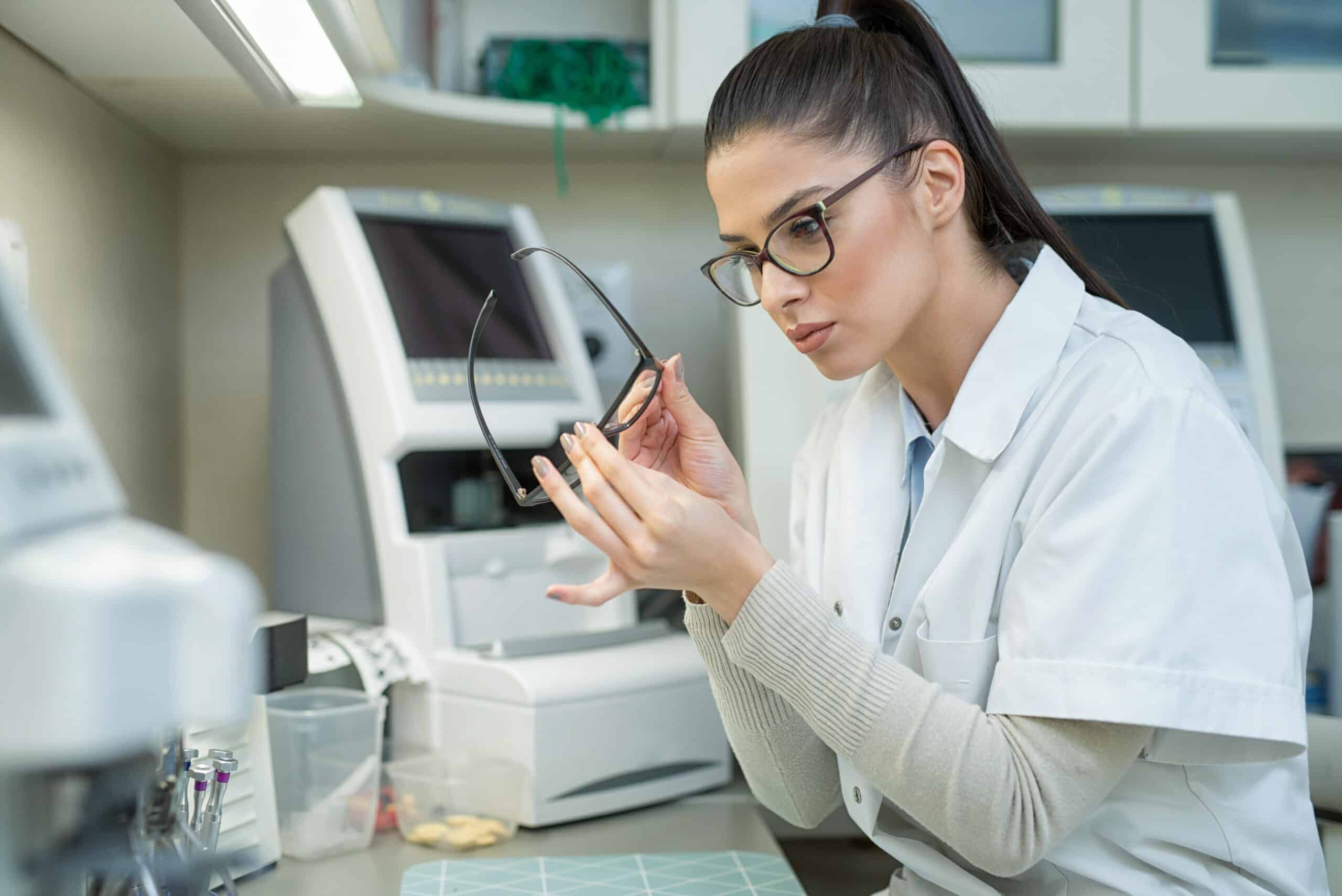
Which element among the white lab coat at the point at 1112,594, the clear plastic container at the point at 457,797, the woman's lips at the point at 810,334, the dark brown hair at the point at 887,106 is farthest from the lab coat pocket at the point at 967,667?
the clear plastic container at the point at 457,797

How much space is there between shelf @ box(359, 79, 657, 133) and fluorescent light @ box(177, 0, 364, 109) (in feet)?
0.61

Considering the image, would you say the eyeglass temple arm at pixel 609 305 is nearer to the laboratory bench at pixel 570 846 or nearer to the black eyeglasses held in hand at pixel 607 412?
the black eyeglasses held in hand at pixel 607 412

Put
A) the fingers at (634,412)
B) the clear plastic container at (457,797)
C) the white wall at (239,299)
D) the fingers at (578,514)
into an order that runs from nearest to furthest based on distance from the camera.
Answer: the fingers at (578,514) < the fingers at (634,412) < the clear plastic container at (457,797) < the white wall at (239,299)

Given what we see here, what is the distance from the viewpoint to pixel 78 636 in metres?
0.34

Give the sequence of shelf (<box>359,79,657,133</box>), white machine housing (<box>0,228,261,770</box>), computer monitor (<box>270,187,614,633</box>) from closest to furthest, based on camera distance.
Answer: white machine housing (<box>0,228,261,770</box>) → computer monitor (<box>270,187,614,633</box>) → shelf (<box>359,79,657,133</box>)

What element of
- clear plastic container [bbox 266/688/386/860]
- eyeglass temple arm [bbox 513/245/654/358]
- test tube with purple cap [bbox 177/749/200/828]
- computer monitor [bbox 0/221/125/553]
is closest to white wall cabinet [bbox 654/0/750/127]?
eyeglass temple arm [bbox 513/245/654/358]

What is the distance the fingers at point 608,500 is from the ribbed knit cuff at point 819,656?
0.11m

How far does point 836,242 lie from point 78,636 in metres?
0.62

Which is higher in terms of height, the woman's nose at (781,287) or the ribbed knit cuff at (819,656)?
the woman's nose at (781,287)

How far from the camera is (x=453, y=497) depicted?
1382 millimetres

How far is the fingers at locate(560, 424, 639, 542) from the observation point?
2.32ft

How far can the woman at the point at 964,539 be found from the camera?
732 mm

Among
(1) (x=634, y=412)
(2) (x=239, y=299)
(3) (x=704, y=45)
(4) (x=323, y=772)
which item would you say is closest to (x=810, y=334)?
(1) (x=634, y=412)

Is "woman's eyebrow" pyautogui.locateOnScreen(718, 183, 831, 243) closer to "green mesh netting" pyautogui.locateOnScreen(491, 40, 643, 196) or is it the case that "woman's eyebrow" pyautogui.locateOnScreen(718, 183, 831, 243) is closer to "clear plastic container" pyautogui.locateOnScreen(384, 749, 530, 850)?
"clear plastic container" pyautogui.locateOnScreen(384, 749, 530, 850)
